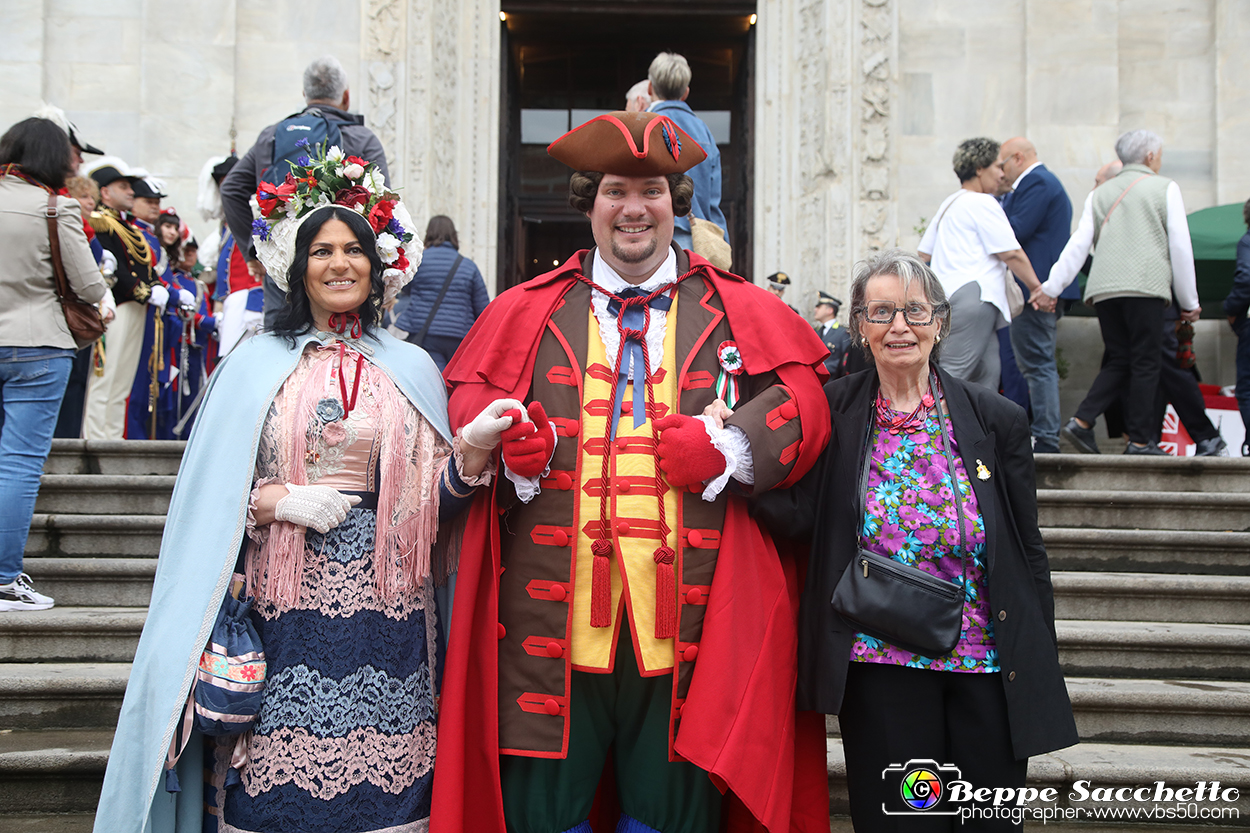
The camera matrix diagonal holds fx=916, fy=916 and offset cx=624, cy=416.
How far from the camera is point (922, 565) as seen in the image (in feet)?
7.55

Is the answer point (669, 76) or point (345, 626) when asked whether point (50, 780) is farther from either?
point (669, 76)

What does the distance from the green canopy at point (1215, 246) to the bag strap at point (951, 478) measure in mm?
5833

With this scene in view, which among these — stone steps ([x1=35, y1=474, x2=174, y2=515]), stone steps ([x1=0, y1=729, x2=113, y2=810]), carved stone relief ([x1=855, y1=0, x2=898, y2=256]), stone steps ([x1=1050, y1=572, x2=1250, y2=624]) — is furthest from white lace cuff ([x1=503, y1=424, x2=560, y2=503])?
carved stone relief ([x1=855, y1=0, x2=898, y2=256])

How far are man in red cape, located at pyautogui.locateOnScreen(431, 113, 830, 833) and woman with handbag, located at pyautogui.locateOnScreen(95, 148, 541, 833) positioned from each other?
0.43ft

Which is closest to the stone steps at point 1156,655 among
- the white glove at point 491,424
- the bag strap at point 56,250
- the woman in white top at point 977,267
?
the woman in white top at point 977,267

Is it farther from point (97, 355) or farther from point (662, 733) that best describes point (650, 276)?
point (97, 355)

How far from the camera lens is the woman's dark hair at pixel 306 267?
96.8 inches

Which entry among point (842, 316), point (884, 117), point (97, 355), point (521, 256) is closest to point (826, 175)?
point (884, 117)

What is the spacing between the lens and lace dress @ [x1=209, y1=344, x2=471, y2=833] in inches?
87.9

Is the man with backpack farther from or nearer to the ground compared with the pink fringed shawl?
farther from the ground

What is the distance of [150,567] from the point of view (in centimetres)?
423

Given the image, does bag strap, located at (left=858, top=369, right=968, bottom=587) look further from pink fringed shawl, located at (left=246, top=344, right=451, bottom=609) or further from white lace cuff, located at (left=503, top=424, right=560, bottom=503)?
pink fringed shawl, located at (left=246, top=344, right=451, bottom=609)

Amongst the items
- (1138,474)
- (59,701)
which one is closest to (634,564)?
(59,701)

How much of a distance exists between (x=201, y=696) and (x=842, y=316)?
22.1ft
